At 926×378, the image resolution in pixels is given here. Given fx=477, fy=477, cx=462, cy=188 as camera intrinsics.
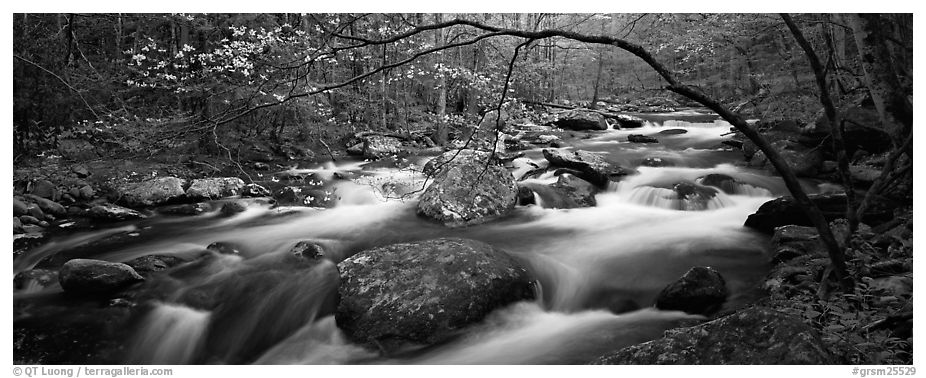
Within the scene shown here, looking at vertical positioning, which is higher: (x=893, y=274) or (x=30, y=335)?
(x=893, y=274)

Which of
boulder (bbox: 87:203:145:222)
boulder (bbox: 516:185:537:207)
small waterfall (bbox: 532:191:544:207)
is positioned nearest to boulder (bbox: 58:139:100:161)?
boulder (bbox: 87:203:145:222)

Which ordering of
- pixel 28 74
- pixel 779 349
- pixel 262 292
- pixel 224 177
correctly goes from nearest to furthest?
1. pixel 779 349
2. pixel 262 292
3. pixel 28 74
4. pixel 224 177

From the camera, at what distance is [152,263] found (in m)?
5.05

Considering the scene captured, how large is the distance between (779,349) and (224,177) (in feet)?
27.9

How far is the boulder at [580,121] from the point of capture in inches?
570

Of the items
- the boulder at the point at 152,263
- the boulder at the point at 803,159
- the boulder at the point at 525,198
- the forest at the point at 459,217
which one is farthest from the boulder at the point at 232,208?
the boulder at the point at 803,159

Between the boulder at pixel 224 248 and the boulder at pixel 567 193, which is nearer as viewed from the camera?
the boulder at pixel 224 248

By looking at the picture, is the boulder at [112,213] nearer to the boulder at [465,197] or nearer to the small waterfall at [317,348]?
the boulder at [465,197]

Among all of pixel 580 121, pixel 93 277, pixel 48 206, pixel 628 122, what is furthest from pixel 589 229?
pixel 628 122

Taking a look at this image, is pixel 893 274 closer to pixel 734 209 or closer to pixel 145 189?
pixel 734 209

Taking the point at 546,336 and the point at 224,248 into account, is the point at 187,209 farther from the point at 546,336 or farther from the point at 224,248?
the point at 546,336

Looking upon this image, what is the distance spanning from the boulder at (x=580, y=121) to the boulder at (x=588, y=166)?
5.91 m

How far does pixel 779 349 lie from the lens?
2188 mm

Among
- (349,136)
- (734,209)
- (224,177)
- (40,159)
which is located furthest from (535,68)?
(40,159)
